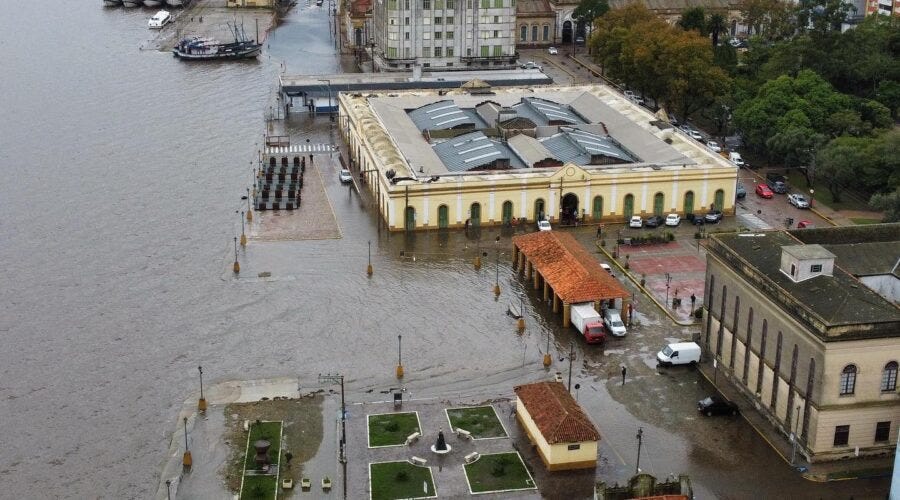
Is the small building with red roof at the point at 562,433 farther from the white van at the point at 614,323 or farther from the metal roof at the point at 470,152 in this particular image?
the metal roof at the point at 470,152

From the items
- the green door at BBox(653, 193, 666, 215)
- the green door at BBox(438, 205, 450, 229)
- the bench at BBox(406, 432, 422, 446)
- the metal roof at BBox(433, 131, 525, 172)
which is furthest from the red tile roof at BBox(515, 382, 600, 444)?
the metal roof at BBox(433, 131, 525, 172)

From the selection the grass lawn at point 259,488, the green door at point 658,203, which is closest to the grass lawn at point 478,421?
the grass lawn at point 259,488

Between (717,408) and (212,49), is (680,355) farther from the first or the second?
(212,49)

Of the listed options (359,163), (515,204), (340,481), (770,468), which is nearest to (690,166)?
(515,204)

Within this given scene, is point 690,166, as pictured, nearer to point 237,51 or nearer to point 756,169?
point 756,169

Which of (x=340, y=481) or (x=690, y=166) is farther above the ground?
(x=690, y=166)

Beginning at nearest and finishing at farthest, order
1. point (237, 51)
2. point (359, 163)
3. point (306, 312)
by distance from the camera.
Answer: point (306, 312) → point (359, 163) → point (237, 51)
